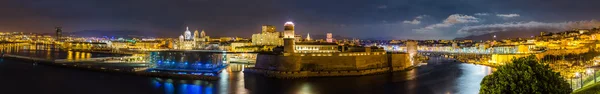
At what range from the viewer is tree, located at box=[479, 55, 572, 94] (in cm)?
580

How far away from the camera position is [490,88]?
6059 millimetres

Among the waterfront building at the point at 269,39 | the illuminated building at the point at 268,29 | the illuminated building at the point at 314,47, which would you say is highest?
the illuminated building at the point at 268,29

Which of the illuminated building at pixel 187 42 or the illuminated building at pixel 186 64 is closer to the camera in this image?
the illuminated building at pixel 186 64

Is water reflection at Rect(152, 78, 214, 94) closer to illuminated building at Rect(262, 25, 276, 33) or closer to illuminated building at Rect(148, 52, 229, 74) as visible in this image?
illuminated building at Rect(148, 52, 229, 74)

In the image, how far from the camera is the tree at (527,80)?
5805 mm

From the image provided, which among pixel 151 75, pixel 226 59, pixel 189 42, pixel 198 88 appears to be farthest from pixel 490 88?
pixel 189 42

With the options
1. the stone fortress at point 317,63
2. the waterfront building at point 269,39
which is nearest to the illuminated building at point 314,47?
the stone fortress at point 317,63

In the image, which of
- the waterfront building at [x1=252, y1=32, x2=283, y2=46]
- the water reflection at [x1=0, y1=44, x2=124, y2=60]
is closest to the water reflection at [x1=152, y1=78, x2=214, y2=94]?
the water reflection at [x1=0, y1=44, x2=124, y2=60]

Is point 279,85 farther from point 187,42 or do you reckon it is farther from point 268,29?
point 187,42

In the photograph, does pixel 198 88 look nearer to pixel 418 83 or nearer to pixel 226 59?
A: pixel 418 83

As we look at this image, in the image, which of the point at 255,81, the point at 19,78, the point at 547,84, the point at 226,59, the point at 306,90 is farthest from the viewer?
the point at 226,59

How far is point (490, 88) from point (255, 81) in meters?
12.4

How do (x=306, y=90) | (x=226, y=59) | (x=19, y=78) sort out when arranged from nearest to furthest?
(x=306, y=90) → (x=19, y=78) → (x=226, y=59)

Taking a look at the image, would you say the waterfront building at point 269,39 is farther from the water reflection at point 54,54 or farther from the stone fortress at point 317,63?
the stone fortress at point 317,63
